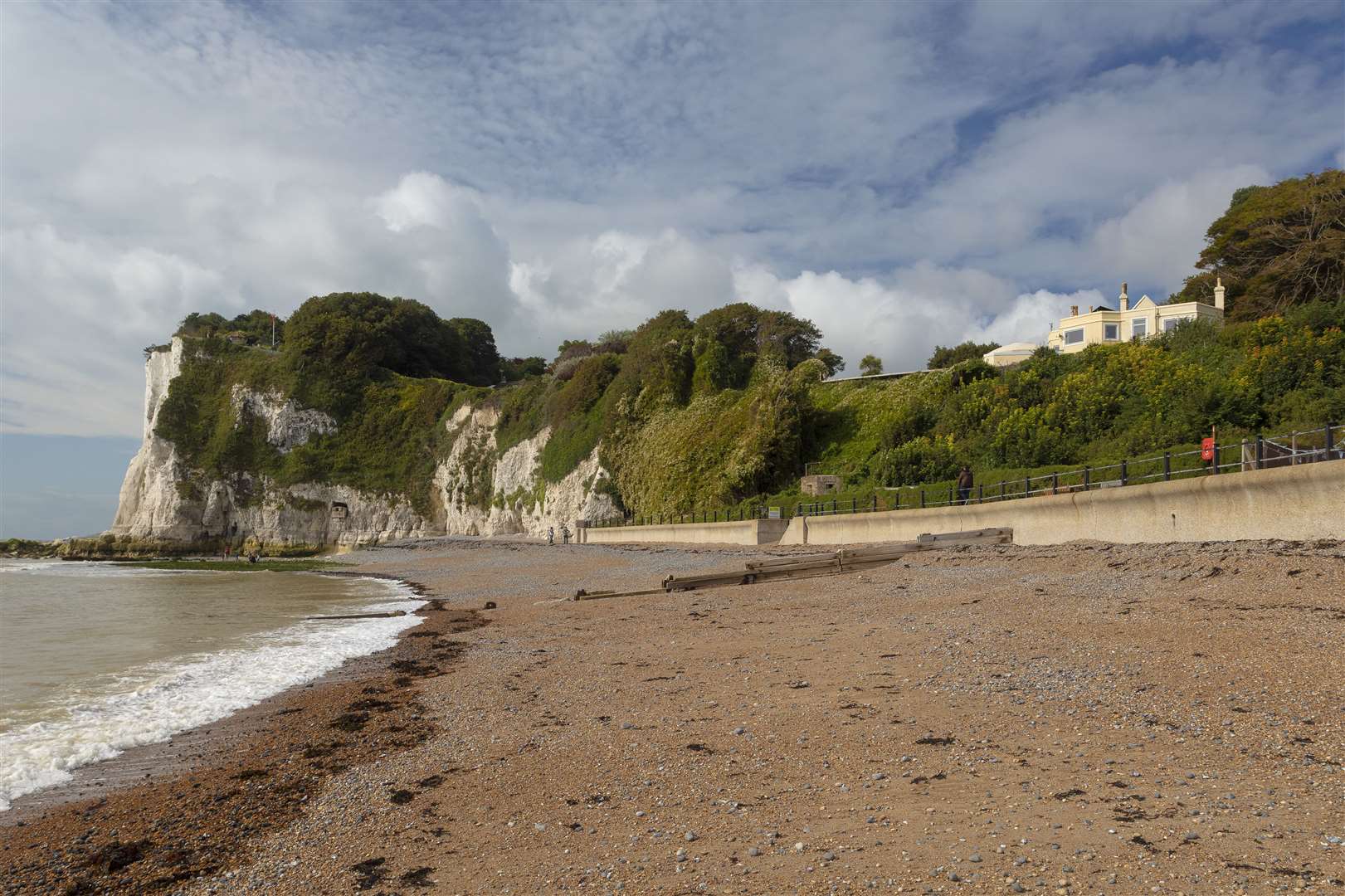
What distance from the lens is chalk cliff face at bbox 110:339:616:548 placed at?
80250 mm

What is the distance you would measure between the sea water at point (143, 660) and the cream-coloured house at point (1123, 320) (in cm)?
4146

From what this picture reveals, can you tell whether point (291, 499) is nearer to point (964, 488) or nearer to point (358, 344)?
point (358, 344)

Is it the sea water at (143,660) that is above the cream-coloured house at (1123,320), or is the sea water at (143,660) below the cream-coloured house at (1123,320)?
below

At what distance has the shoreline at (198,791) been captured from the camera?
4.79m

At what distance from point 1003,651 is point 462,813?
18.4 feet

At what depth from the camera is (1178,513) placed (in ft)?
45.9

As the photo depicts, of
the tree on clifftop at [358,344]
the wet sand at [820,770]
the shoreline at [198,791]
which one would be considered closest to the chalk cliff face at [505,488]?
the tree on clifftop at [358,344]

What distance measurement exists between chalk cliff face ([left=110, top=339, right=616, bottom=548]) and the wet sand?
6986cm

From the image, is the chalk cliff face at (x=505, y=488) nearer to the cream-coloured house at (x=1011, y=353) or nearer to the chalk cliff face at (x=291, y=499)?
the chalk cliff face at (x=291, y=499)

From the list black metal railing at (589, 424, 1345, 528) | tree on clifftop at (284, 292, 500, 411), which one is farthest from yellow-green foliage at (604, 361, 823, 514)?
tree on clifftop at (284, 292, 500, 411)

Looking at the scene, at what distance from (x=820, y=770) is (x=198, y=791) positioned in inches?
192

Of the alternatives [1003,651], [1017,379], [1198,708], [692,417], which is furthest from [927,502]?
[692,417]

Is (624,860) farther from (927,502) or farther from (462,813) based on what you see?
(927,502)

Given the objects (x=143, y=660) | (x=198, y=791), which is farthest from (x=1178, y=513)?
(x=143, y=660)
